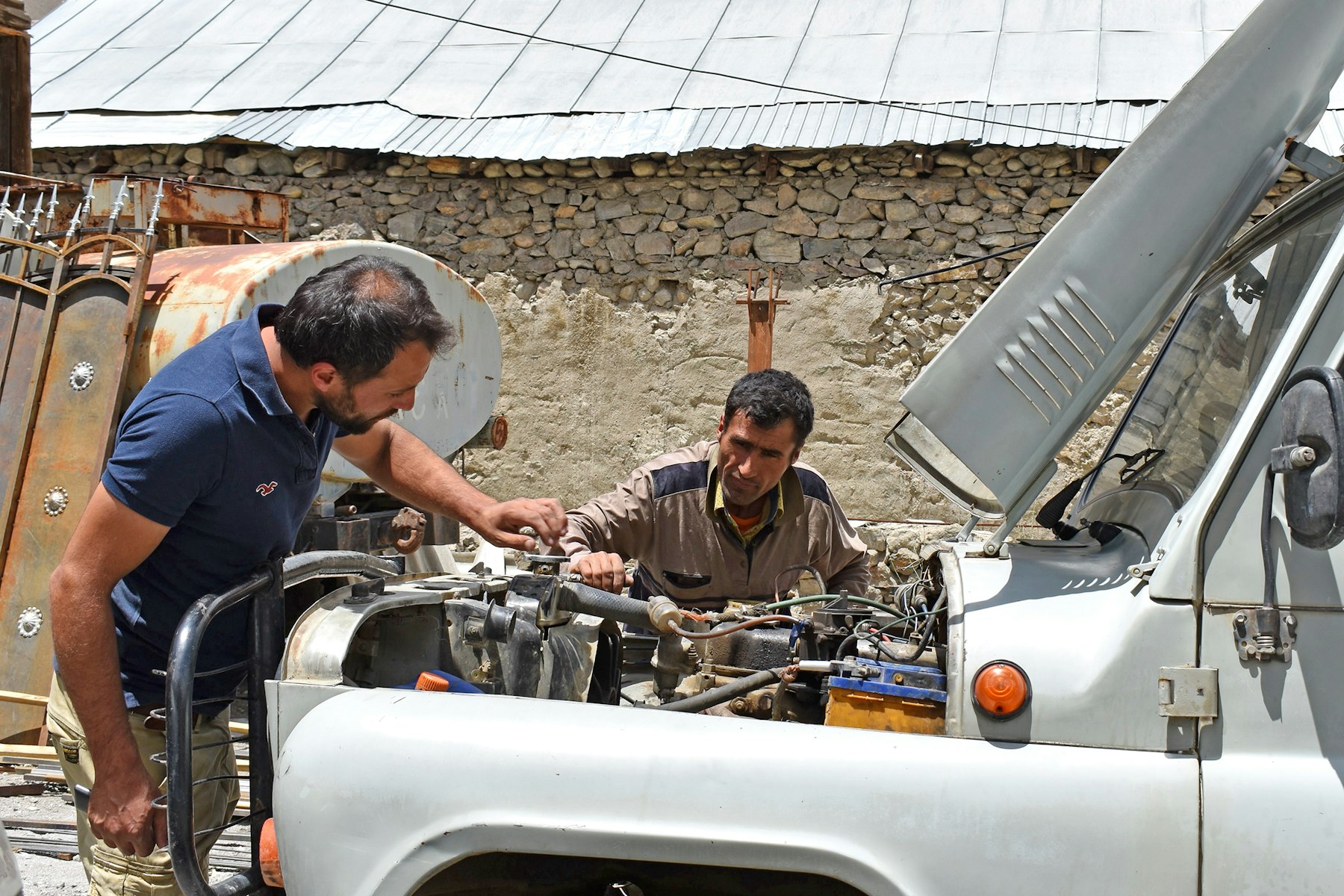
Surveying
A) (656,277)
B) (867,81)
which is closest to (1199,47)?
(867,81)

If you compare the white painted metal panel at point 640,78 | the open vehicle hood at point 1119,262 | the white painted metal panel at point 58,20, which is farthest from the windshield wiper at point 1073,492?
the white painted metal panel at point 58,20

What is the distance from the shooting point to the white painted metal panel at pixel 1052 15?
931 cm

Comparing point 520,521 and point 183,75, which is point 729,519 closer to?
point 520,521

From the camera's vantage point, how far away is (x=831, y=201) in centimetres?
852

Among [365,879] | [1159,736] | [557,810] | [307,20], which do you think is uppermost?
[307,20]

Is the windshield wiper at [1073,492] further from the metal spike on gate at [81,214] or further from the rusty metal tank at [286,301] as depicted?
the metal spike on gate at [81,214]

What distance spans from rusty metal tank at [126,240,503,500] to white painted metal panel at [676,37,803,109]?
14.9 ft

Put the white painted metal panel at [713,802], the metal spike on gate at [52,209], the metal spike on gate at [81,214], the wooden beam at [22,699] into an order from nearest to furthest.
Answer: the white painted metal panel at [713,802] < the wooden beam at [22,699] < the metal spike on gate at [81,214] < the metal spike on gate at [52,209]

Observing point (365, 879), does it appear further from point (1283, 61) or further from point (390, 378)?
point (1283, 61)

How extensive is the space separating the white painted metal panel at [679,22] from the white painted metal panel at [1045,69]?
2695mm

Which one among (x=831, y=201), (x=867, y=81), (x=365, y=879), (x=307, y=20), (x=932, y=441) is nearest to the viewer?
(x=365, y=879)

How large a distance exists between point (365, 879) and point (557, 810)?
0.38m

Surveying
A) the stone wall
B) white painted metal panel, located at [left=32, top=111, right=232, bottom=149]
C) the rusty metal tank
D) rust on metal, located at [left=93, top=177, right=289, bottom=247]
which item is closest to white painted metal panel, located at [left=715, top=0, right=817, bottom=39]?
the stone wall

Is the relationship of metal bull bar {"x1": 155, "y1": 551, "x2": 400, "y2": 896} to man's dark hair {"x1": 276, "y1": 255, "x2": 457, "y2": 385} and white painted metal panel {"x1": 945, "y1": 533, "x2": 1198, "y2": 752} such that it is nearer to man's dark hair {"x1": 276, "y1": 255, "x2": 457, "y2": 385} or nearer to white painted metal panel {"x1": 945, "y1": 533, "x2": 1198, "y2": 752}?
man's dark hair {"x1": 276, "y1": 255, "x2": 457, "y2": 385}
